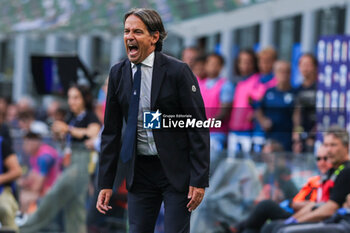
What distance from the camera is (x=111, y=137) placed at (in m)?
5.22

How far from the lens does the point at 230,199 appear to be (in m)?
8.41

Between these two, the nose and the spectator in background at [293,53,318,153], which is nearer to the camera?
the nose

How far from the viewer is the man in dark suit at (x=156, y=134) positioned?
16.4 feet

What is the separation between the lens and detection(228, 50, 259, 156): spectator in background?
25.6 feet

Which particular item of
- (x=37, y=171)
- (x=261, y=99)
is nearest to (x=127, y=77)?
(x=261, y=99)

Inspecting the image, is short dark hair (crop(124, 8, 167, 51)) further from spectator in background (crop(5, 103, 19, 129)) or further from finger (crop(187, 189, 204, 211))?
spectator in background (crop(5, 103, 19, 129))

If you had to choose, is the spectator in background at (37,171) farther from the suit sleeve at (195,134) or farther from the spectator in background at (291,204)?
the suit sleeve at (195,134)

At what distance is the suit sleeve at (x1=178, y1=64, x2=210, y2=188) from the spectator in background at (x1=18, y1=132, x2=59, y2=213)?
4.76m

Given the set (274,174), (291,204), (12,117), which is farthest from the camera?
(12,117)

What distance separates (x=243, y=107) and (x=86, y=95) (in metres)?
1.65

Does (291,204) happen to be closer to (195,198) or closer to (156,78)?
(195,198)

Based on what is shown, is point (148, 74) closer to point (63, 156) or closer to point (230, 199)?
point (230, 199)

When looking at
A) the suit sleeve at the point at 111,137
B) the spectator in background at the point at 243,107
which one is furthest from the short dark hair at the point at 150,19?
the spectator in background at the point at 243,107

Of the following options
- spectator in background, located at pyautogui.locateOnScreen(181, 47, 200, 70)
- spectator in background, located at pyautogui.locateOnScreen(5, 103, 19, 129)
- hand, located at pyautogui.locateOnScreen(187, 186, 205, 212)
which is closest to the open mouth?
hand, located at pyautogui.locateOnScreen(187, 186, 205, 212)
